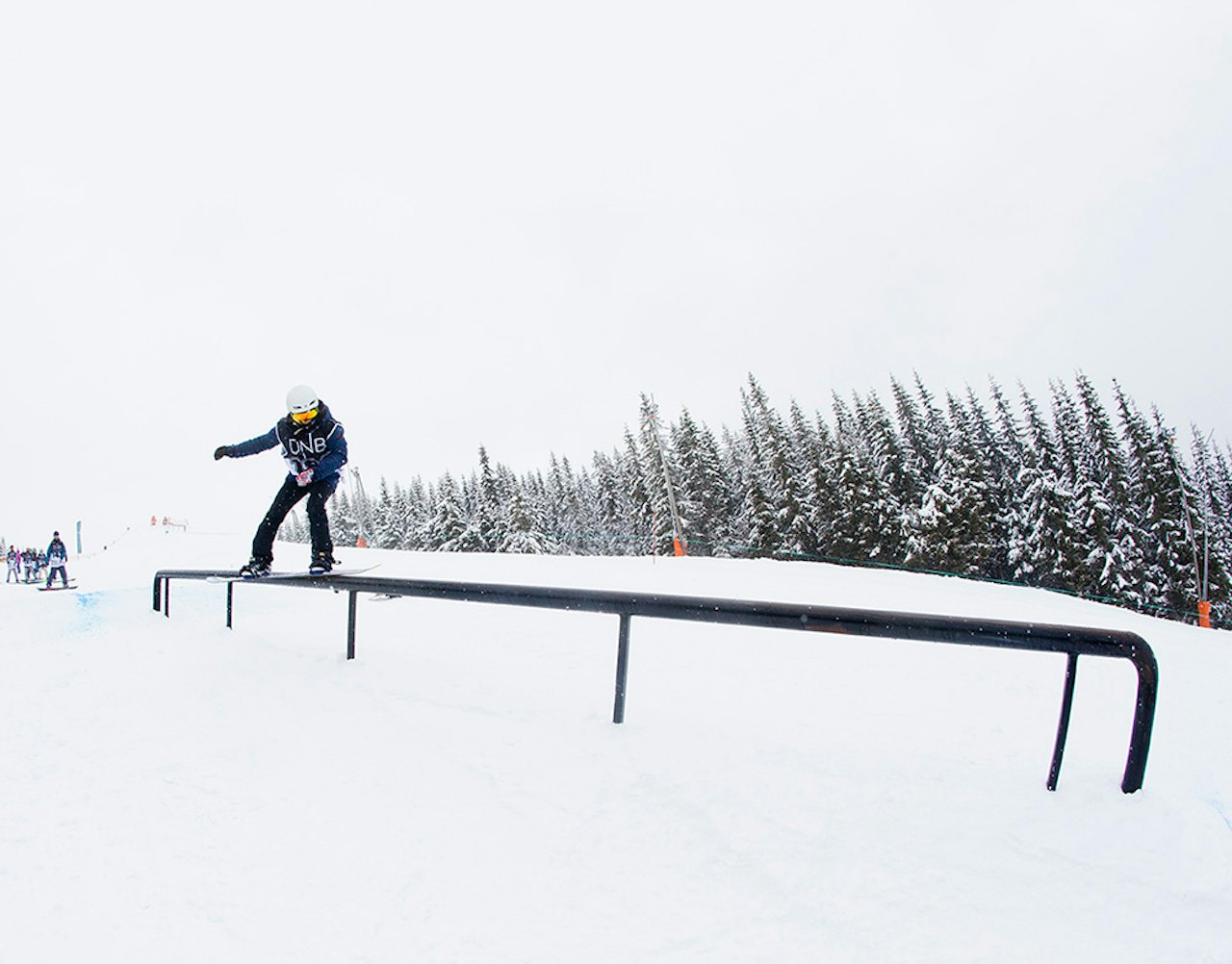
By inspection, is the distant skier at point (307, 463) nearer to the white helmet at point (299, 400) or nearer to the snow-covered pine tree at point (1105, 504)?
the white helmet at point (299, 400)

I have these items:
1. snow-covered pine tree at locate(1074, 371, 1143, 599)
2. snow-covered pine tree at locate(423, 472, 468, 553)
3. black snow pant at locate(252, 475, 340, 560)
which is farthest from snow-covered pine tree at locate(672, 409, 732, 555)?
black snow pant at locate(252, 475, 340, 560)

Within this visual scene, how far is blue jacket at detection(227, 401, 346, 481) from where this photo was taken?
6.73m

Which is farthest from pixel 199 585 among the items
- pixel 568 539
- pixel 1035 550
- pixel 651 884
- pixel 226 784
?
pixel 568 539

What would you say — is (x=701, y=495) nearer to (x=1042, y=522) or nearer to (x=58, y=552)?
(x=1042, y=522)

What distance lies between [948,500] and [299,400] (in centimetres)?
3797

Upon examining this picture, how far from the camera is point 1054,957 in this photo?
2186mm

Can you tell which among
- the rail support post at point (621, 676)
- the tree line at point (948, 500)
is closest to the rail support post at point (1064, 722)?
the rail support post at point (621, 676)

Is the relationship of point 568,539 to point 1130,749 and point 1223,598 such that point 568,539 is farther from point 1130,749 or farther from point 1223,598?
point 1130,749

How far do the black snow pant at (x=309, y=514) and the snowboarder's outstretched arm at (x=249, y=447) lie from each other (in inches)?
17.5

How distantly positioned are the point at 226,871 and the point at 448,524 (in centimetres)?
5482

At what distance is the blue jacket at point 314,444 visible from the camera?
6.73 metres

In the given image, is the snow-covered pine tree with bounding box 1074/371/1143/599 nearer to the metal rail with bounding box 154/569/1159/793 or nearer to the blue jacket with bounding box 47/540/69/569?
the metal rail with bounding box 154/569/1159/793

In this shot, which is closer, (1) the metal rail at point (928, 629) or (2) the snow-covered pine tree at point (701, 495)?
(1) the metal rail at point (928, 629)

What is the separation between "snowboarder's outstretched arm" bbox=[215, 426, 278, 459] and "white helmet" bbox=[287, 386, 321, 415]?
43cm
